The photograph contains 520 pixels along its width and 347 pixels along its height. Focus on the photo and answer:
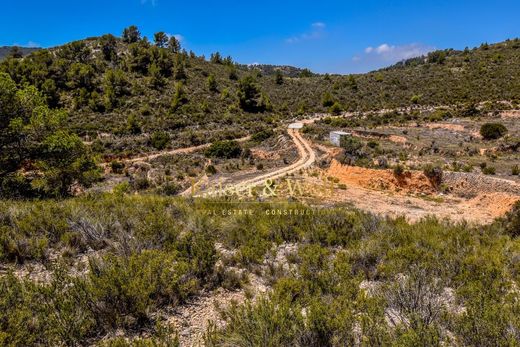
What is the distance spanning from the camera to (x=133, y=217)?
28.6 feet

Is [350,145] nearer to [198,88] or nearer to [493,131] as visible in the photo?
[493,131]

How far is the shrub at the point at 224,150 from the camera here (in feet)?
101

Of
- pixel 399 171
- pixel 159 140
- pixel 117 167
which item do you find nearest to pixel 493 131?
pixel 399 171

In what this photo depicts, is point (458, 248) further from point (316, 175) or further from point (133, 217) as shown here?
point (316, 175)

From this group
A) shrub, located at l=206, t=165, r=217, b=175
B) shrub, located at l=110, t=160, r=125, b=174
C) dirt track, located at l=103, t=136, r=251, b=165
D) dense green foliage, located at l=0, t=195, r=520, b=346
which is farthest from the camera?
dirt track, located at l=103, t=136, r=251, b=165

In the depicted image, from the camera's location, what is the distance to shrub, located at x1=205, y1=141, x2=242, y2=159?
1216 inches

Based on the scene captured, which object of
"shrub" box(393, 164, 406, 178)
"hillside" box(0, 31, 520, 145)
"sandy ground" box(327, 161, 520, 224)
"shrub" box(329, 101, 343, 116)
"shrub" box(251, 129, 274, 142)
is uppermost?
"hillside" box(0, 31, 520, 145)

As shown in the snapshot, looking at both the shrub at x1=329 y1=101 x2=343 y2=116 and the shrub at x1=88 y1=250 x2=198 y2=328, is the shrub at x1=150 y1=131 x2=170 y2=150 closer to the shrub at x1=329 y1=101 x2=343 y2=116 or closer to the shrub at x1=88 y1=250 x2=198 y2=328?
the shrub at x1=329 y1=101 x2=343 y2=116

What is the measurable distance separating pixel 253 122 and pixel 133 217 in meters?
40.7

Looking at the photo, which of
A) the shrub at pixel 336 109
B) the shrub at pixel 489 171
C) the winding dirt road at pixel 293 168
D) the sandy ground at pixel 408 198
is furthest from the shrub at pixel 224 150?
the shrub at pixel 336 109

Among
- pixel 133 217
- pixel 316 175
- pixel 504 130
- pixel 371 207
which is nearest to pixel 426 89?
pixel 504 130

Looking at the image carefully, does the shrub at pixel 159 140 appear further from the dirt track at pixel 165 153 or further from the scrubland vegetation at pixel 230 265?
the scrubland vegetation at pixel 230 265

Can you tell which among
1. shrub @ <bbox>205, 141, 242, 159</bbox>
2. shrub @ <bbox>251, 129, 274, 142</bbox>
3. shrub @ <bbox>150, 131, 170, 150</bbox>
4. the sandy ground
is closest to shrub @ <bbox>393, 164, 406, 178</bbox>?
the sandy ground

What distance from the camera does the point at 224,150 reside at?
102 feet
